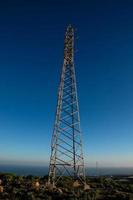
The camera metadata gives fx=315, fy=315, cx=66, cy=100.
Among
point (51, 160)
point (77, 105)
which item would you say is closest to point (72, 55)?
point (77, 105)

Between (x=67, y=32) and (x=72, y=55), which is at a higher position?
(x=67, y=32)

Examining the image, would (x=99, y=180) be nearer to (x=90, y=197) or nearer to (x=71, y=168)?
(x=71, y=168)

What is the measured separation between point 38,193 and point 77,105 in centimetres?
952

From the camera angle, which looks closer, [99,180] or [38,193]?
[38,193]

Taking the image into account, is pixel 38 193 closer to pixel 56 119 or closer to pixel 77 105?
pixel 56 119

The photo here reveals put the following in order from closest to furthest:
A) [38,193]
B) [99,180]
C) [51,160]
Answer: [38,193] < [51,160] < [99,180]

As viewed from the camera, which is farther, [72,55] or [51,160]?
[72,55]

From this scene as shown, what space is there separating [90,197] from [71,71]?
13.3m

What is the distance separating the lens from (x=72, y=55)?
32812 mm

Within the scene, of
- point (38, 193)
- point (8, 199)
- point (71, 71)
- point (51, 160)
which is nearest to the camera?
point (8, 199)

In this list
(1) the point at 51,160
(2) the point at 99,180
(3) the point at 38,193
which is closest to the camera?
(3) the point at 38,193

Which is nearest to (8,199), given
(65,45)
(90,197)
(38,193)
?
(38,193)

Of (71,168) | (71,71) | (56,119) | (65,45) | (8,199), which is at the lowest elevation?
(8,199)

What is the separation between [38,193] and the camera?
26.1 m
